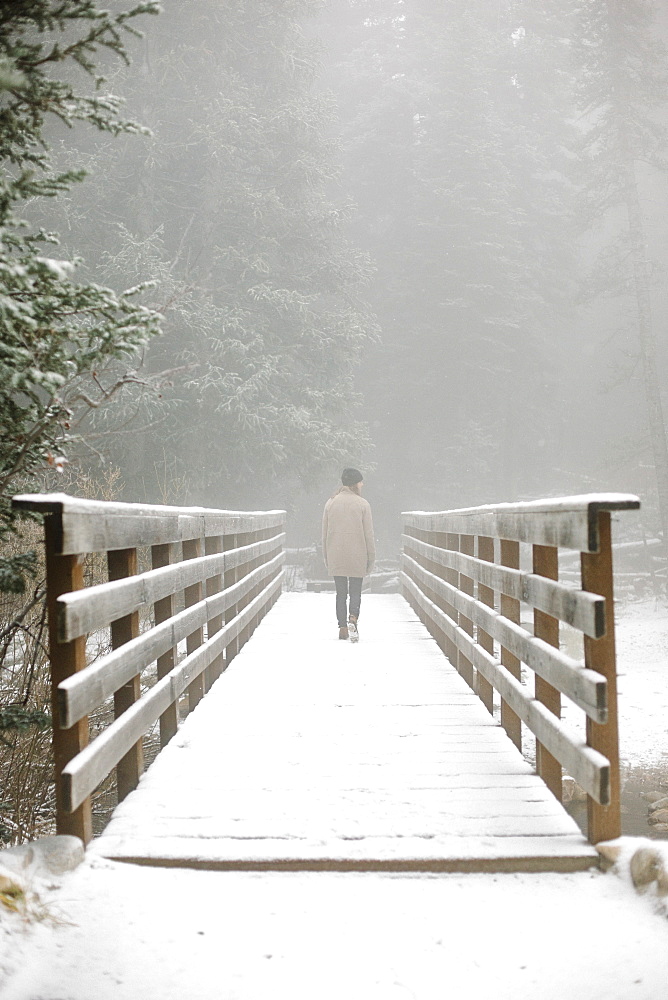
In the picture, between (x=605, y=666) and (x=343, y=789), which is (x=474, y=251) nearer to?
(x=343, y=789)

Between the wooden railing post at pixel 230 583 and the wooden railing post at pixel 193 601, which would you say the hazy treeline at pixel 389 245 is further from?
the wooden railing post at pixel 193 601

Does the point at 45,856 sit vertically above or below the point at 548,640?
below

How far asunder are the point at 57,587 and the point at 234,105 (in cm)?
2444

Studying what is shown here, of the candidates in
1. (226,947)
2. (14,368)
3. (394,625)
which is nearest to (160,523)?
(14,368)

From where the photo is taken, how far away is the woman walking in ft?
31.6

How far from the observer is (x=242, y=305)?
26.3 meters

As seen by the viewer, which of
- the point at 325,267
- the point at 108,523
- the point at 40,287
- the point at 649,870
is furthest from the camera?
the point at 325,267

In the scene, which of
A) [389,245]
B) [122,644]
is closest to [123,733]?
[122,644]

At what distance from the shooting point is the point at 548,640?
429 cm

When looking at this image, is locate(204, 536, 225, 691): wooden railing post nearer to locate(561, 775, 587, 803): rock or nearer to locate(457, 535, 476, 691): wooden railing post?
locate(457, 535, 476, 691): wooden railing post

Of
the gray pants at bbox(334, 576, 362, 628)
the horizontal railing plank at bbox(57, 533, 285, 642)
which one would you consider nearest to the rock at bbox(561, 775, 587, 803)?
the gray pants at bbox(334, 576, 362, 628)

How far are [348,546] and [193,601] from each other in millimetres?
3723

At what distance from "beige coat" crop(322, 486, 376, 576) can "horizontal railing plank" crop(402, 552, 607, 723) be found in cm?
302

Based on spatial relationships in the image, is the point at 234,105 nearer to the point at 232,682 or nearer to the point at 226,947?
the point at 232,682
